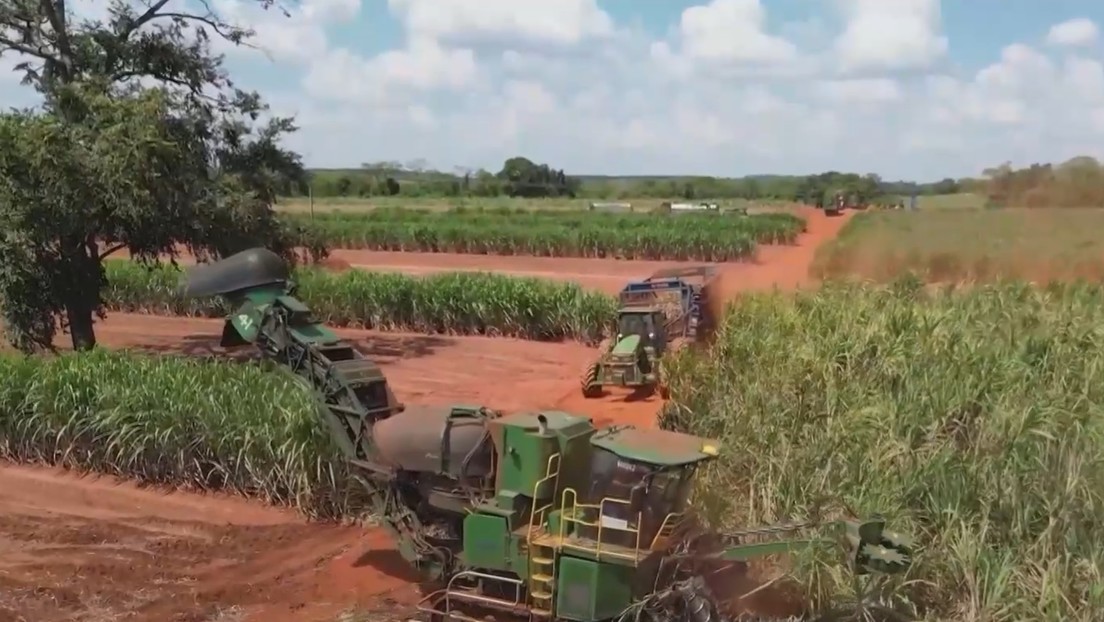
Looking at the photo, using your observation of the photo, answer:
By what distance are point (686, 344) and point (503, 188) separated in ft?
249

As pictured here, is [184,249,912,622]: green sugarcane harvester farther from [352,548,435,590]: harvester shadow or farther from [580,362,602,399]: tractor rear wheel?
[580,362,602,399]: tractor rear wheel

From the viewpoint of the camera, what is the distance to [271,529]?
9547 mm

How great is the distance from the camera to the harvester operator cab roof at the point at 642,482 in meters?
6.03

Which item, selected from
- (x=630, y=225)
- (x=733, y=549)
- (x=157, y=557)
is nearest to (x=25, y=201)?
(x=157, y=557)

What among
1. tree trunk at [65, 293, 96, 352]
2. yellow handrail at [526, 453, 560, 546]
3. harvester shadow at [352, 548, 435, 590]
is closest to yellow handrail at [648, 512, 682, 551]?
yellow handrail at [526, 453, 560, 546]

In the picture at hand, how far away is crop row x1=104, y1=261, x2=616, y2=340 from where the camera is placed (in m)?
19.6

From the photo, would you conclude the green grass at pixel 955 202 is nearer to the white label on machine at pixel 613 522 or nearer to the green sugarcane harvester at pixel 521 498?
the green sugarcane harvester at pixel 521 498

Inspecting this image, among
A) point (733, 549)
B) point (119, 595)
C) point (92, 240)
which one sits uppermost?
point (92, 240)

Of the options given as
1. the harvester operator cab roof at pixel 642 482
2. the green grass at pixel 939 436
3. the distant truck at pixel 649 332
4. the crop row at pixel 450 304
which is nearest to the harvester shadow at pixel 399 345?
the crop row at pixel 450 304

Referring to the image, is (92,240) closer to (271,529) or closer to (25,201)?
(25,201)

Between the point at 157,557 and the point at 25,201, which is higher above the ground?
the point at 25,201

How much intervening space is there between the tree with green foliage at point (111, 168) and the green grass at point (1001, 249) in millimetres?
12112

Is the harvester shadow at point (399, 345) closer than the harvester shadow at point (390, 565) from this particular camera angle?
No

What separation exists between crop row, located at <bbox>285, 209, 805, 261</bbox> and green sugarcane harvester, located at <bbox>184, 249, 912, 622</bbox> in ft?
88.2
